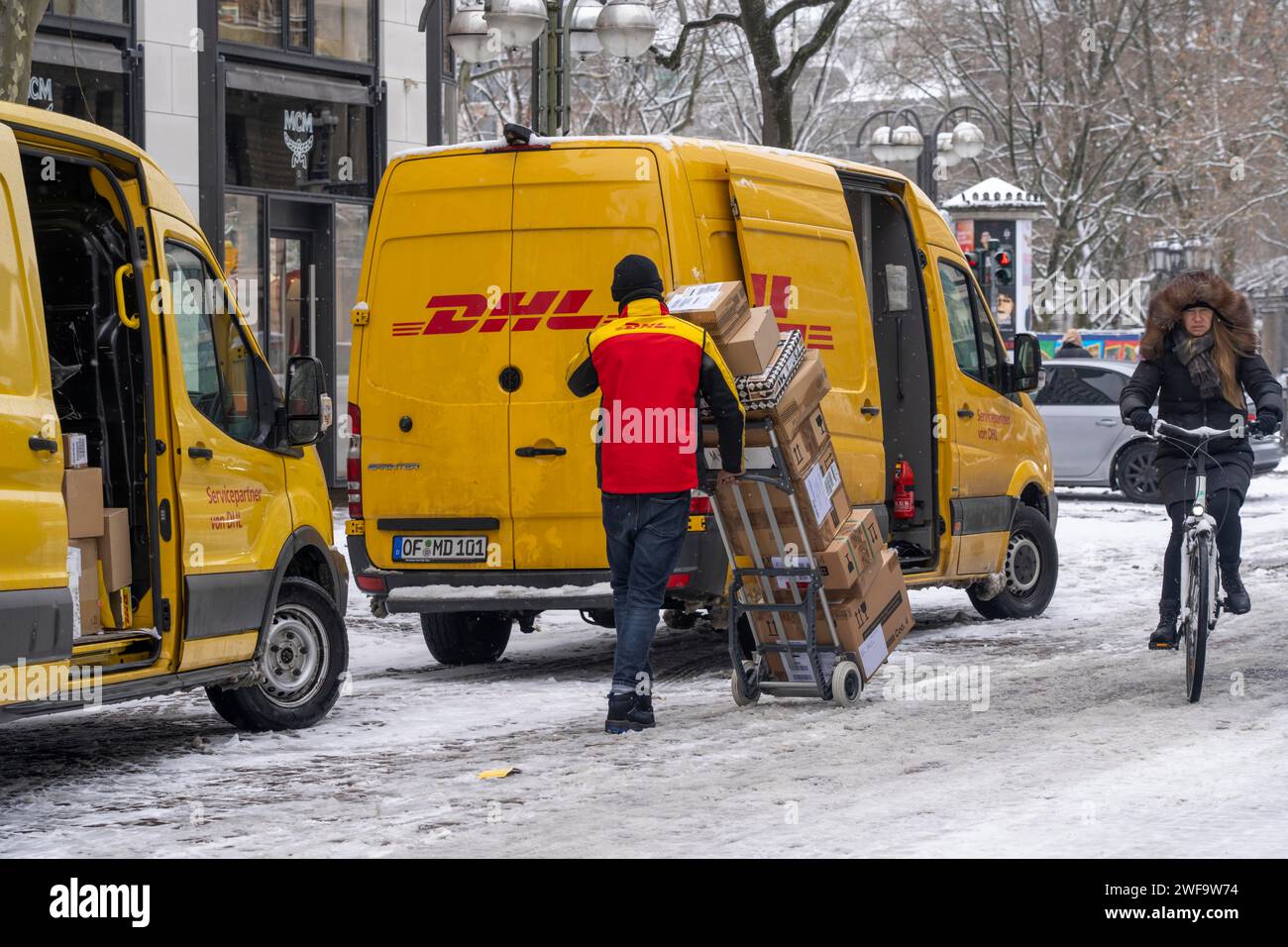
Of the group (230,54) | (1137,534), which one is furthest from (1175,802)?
(230,54)

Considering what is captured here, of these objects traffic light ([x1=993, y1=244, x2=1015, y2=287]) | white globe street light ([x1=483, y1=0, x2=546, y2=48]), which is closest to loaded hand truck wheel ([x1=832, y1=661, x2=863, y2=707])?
white globe street light ([x1=483, y1=0, x2=546, y2=48])

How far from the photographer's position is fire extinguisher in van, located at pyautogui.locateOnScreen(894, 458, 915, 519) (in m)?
11.9

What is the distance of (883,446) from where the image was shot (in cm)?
1172

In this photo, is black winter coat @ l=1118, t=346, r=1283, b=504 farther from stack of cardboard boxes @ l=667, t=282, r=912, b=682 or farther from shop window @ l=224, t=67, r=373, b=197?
shop window @ l=224, t=67, r=373, b=197

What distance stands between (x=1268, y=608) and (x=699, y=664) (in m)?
3.90

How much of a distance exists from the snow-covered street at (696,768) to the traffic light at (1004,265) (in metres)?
16.7

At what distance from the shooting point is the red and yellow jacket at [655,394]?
8242 mm

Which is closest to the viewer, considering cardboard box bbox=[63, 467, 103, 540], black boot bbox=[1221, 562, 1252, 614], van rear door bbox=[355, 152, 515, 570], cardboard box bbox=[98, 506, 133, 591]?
cardboard box bbox=[63, 467, 103, 540]

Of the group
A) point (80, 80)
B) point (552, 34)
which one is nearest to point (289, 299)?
point (80, 80)

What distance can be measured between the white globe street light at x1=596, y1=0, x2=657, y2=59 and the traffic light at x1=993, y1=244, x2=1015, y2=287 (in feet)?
38.4

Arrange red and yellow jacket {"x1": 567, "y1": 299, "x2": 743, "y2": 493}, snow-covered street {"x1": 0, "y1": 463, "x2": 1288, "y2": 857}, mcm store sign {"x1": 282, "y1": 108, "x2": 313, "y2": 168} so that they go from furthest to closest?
mcm store sign {"x1": 282, "y1": 108, "x2": 313, "y2": 168} → red and yellow jacket {"x1": 567, "y1": 299, "x2": 743, "y2": 493} → snow-covered street {"x1": 0, "y1": 463, "x2": 1288, "y2": 857}

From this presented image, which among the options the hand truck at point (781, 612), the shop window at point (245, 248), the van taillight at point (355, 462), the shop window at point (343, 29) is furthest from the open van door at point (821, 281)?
the shop window at point (343, 29)

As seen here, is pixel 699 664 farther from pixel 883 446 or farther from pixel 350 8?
pixel 350 8

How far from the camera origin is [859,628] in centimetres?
909
